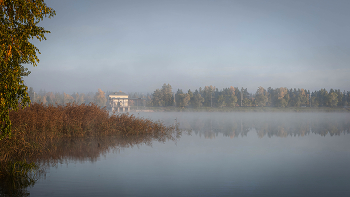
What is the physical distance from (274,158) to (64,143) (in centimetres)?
1082

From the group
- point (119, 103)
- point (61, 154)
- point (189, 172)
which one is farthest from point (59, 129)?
point (119, 103)

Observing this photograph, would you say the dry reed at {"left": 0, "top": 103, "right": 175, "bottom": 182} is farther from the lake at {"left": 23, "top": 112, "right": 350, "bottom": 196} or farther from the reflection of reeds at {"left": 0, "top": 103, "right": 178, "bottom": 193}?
the lake at {"left": 23, "top": 112, "right": 350, "bottom": 196}

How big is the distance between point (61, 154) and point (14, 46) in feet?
20.4

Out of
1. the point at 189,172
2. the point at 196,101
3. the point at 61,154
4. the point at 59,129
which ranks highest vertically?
the point at 196,101

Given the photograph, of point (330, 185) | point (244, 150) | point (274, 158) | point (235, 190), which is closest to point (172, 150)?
point (244, 150)

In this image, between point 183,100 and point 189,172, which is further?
point 183,100

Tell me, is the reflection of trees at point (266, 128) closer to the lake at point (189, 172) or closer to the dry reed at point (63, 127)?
the dry reed at point (63, 127)

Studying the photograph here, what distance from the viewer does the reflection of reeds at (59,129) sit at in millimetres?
9578

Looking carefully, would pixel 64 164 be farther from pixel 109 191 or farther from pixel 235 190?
pixel 235 190

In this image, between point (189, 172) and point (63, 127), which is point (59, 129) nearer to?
point (63, 127)

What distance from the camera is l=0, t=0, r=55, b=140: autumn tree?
215 inches

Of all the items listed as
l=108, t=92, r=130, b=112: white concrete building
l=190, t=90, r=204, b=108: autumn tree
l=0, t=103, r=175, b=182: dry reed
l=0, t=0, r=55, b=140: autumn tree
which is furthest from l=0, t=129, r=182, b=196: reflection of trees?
l=190, t=90, r=204, b=108: autumn tree

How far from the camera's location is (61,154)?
10469 millimetres

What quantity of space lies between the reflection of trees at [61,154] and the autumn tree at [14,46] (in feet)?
5.32
